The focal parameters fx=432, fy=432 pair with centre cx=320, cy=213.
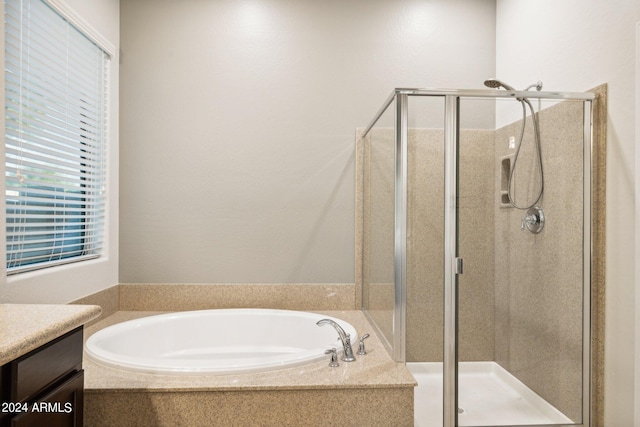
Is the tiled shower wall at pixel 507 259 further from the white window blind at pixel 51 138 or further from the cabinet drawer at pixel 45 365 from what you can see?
the white window blind at pixel 51 138

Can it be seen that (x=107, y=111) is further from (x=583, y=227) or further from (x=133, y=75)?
(x=583, y=227)

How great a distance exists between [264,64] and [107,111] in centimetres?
107

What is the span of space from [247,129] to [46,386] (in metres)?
2.06

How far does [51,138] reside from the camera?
2.20 meters

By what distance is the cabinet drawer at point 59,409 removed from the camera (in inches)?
43.8

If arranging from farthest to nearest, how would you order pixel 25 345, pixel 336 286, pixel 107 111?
pixel 336 286
pixel 107 111
pixel 25 345

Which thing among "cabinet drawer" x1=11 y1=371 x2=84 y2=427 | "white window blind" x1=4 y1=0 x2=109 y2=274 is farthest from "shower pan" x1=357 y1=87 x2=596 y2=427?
"white window blind" x1=4 y1=0 x2=109 y2=274

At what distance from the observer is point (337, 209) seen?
2.98 meters

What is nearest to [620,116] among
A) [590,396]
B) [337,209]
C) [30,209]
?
[590,396]

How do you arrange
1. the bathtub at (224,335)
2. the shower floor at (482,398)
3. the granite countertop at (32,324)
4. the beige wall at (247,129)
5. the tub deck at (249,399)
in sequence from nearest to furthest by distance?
the granite countertop at (32,324)
the tub deck at (249,399)
the shower floor at (482,398)
the bathtub at (224,335)
the beige wall at (247,129)

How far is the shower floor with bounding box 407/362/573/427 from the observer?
73.8 inches

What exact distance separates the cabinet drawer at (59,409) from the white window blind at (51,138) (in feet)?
2.99

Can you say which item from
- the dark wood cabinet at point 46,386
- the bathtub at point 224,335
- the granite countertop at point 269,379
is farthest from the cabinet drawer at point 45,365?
the bathtub at point 224,335

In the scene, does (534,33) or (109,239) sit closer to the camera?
(534,33)
